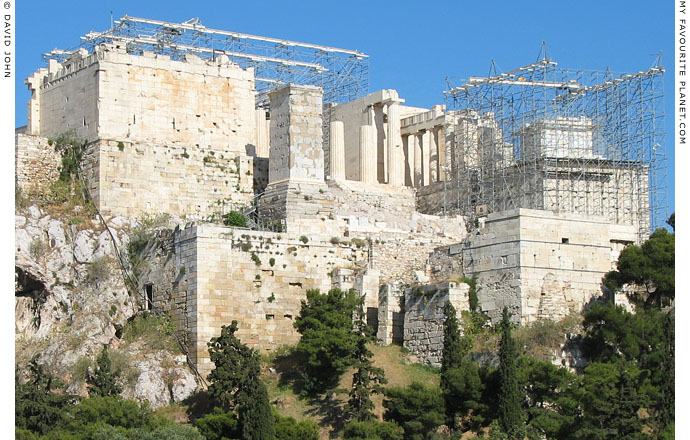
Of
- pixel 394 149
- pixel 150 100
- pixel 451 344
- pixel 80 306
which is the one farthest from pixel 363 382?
pixel 394 149

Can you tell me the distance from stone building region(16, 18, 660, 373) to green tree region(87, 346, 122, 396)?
122 inches

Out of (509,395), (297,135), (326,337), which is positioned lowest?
(509,395)

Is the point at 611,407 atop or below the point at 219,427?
atop

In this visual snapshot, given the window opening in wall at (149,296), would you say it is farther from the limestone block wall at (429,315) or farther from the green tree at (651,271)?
the green tree at (651,271)

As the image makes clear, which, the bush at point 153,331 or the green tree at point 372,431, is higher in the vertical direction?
the bush at point 153,331

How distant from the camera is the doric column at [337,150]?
64812 millimetres

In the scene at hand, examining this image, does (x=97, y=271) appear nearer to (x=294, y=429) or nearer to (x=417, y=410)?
(x=294, y=429)

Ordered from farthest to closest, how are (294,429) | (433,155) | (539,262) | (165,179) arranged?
(433,155) < (165,179) < (539,262) < (294,429)

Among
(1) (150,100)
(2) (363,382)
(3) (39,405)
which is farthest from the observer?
(1) (150,100)

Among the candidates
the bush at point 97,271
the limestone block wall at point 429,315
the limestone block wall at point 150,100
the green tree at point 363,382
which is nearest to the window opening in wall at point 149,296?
the bush at point 97,271

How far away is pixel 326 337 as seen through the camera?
49156 mm

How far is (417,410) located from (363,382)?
6.08 ft

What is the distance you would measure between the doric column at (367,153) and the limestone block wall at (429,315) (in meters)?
14.6

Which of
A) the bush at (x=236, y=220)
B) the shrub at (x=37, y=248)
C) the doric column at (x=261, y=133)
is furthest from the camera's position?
the doric column at (x=261, y=133)
